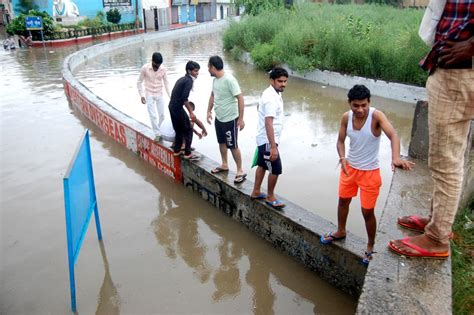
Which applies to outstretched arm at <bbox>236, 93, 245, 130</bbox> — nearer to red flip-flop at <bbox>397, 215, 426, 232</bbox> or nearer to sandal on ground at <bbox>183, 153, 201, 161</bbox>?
sandal on ground at <bbox>183, 153, 201, 161</bbox>

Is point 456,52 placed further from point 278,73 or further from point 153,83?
point 153,83

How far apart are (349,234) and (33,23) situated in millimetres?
26458

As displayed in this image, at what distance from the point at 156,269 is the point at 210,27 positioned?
4076 cm

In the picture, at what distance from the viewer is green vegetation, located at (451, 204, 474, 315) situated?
2.96 m

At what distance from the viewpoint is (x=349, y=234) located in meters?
3.93

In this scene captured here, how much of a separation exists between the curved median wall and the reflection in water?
177cm

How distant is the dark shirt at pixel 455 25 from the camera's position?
2.35m

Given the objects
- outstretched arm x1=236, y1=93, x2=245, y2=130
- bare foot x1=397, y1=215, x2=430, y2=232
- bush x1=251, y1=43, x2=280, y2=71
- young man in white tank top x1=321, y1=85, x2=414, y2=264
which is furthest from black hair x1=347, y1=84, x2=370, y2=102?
bush x1=251, y1=43, x2=280, y2=71

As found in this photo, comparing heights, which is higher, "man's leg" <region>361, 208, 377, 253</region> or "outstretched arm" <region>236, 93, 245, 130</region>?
"outstretched arm" <region>236, 93, 245, 130</region>

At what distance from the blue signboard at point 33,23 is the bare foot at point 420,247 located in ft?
88.9

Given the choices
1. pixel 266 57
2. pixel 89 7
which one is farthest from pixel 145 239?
pixel 89 7

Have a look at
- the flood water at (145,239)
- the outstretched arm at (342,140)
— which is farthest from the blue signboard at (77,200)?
the outstretched arm at (342,140)

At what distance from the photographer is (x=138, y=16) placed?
37750 millimetres

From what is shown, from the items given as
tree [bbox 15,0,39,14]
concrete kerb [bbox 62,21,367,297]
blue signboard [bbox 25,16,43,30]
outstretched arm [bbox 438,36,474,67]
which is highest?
tree [bbox 15,0,39,14]
